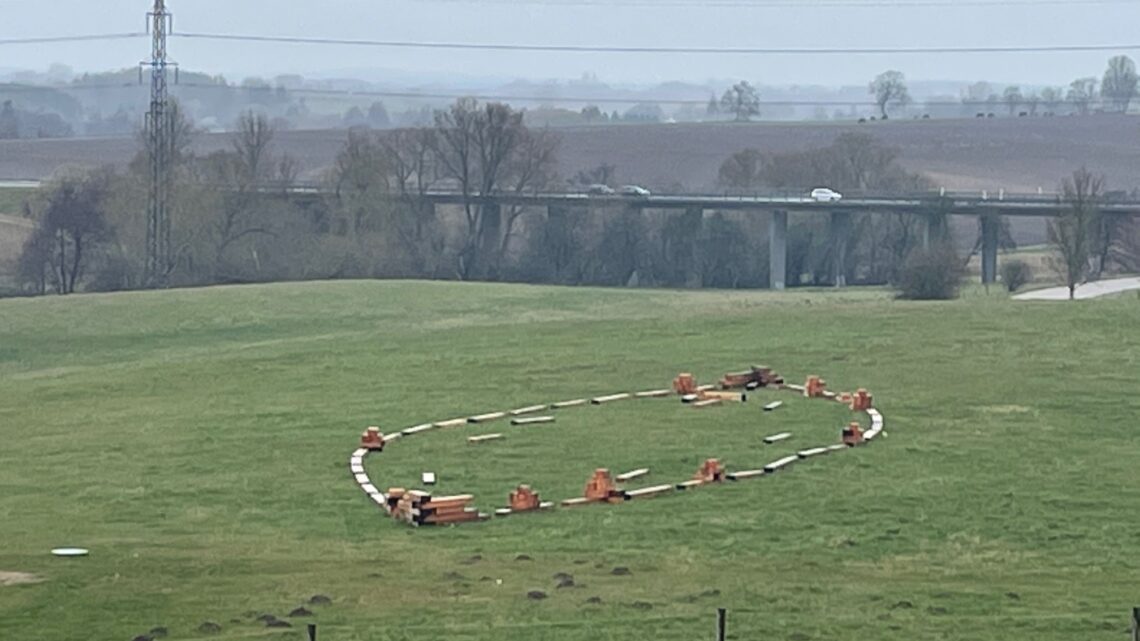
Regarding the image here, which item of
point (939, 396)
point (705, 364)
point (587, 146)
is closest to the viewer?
point (939, 396)

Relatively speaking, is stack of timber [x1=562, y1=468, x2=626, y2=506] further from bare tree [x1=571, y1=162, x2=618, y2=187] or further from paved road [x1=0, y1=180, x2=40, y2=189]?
paved road [x1=0, y1=180, x2=40, y2=189]

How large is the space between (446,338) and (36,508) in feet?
75.0

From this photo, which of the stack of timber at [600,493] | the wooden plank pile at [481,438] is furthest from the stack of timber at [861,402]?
the stack of timber at [600,493]

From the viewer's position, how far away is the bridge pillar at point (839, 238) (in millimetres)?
108625

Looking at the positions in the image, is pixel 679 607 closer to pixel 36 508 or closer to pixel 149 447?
pixel 36 508

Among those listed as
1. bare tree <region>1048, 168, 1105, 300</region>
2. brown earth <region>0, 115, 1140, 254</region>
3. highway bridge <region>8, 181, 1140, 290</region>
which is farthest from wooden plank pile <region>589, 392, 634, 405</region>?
brown earth <region>0, 115, 1140, 254</region>

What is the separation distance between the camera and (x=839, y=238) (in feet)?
360

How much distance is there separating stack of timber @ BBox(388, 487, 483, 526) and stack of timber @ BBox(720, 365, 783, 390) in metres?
12.7

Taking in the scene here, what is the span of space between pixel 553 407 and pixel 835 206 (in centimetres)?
7354

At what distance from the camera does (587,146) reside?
17475 centimetres

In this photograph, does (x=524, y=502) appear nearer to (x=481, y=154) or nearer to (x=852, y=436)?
(x=852, y=436)

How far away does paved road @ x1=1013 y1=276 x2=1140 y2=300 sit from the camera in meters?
73.1

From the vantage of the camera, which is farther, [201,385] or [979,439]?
[201,385]

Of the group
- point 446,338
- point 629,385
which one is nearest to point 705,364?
point 629,385
